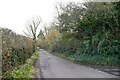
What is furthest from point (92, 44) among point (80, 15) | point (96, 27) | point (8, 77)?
point (8, 77)

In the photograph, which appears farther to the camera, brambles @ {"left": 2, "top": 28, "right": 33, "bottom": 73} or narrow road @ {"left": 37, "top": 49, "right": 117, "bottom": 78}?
narrow road @ {"left": 37, "top": 49, "right": 117, "bottom": 78}

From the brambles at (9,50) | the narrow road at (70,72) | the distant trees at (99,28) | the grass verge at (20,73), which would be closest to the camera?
the grass verge at (20,73)

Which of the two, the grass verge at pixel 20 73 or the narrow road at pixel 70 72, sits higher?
the grass verge at pixel 20 73

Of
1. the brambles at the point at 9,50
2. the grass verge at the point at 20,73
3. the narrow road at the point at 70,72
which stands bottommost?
the narrow road at the point at 70,72

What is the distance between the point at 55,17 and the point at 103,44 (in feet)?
98.0

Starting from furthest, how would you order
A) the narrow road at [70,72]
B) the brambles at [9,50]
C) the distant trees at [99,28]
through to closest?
the distant trees at [99,28] → the narrow road at [70,72] → the brambles at [9,50]

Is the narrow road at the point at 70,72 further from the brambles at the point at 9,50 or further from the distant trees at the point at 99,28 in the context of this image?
the distant trees at the point at 99,28

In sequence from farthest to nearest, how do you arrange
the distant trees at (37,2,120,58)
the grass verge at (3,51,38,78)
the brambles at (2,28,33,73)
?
the distant trees at (37,2,120,58) < the brambles at (2,28,33,73) < the grass verge at (3,51,38,78)

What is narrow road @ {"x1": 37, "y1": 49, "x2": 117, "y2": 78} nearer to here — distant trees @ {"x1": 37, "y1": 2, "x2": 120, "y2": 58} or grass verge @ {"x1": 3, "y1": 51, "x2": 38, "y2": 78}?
grass verge @ {"x1": 3, "y1": 51, "x2": 38, "y2": 78}

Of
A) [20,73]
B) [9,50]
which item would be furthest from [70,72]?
[20,73]

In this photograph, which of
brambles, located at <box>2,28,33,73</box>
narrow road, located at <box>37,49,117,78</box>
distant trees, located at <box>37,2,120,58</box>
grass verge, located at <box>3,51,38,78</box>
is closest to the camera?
grass verge, located at <box>3,51,38,78</box>

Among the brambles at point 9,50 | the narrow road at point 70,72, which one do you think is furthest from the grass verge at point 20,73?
the narrow road at point 70,72

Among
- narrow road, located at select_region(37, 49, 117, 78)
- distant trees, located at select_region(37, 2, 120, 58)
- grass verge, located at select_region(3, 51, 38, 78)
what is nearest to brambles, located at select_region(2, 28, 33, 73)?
grass verge, located at select_region(3, 51, 38, 78)

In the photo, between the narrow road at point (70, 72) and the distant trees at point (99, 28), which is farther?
the distant trees at point (99, 28)
